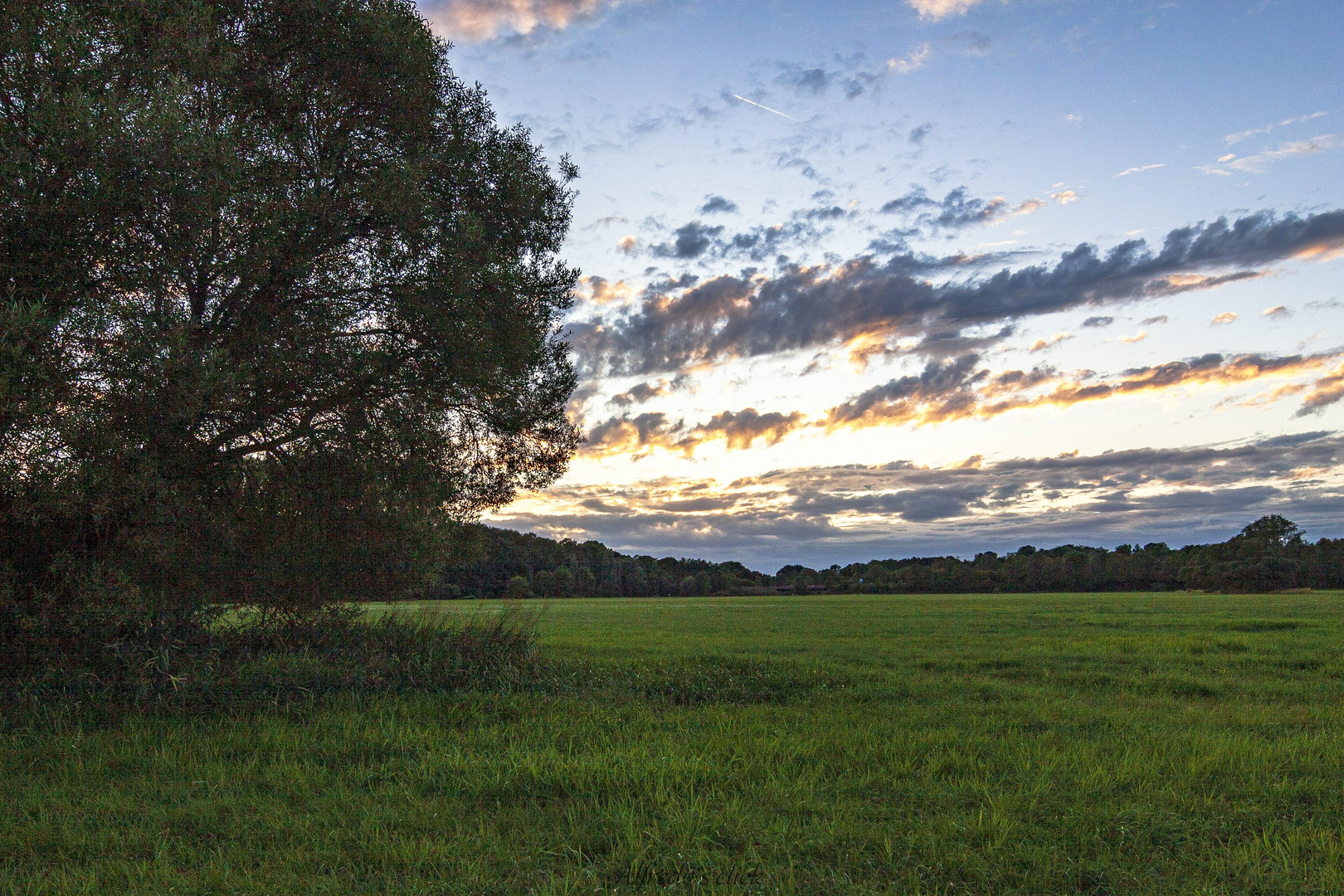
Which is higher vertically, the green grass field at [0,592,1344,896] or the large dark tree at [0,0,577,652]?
the large dark tree at [0,0,577,652]

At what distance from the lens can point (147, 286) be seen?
1179 cm

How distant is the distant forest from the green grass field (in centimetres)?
5354

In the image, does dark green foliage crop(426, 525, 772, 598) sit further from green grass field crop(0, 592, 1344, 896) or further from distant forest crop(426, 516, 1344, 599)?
green grass field crop(0, 592, 1344, 896)

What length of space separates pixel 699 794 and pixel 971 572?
392ft

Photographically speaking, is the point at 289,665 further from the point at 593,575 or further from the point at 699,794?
the point at 593,575

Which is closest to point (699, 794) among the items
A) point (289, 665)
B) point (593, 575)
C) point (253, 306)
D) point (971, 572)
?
point (289, 665)

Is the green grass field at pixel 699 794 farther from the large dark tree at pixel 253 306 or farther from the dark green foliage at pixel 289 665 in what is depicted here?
the large dark tree at pixel 253 306

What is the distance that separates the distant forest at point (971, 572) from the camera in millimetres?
85188

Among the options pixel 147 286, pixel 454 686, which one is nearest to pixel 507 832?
pixel 454 686

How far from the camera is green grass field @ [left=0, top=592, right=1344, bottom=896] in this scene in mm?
6070

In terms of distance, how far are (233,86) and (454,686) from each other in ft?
37.6

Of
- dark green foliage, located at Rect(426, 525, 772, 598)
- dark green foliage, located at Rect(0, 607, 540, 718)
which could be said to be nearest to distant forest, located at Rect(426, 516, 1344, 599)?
dark green foliage, located at Rect(426, 525, 772, 598)

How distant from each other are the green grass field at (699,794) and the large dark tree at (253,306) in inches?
126

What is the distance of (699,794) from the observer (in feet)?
25.5
